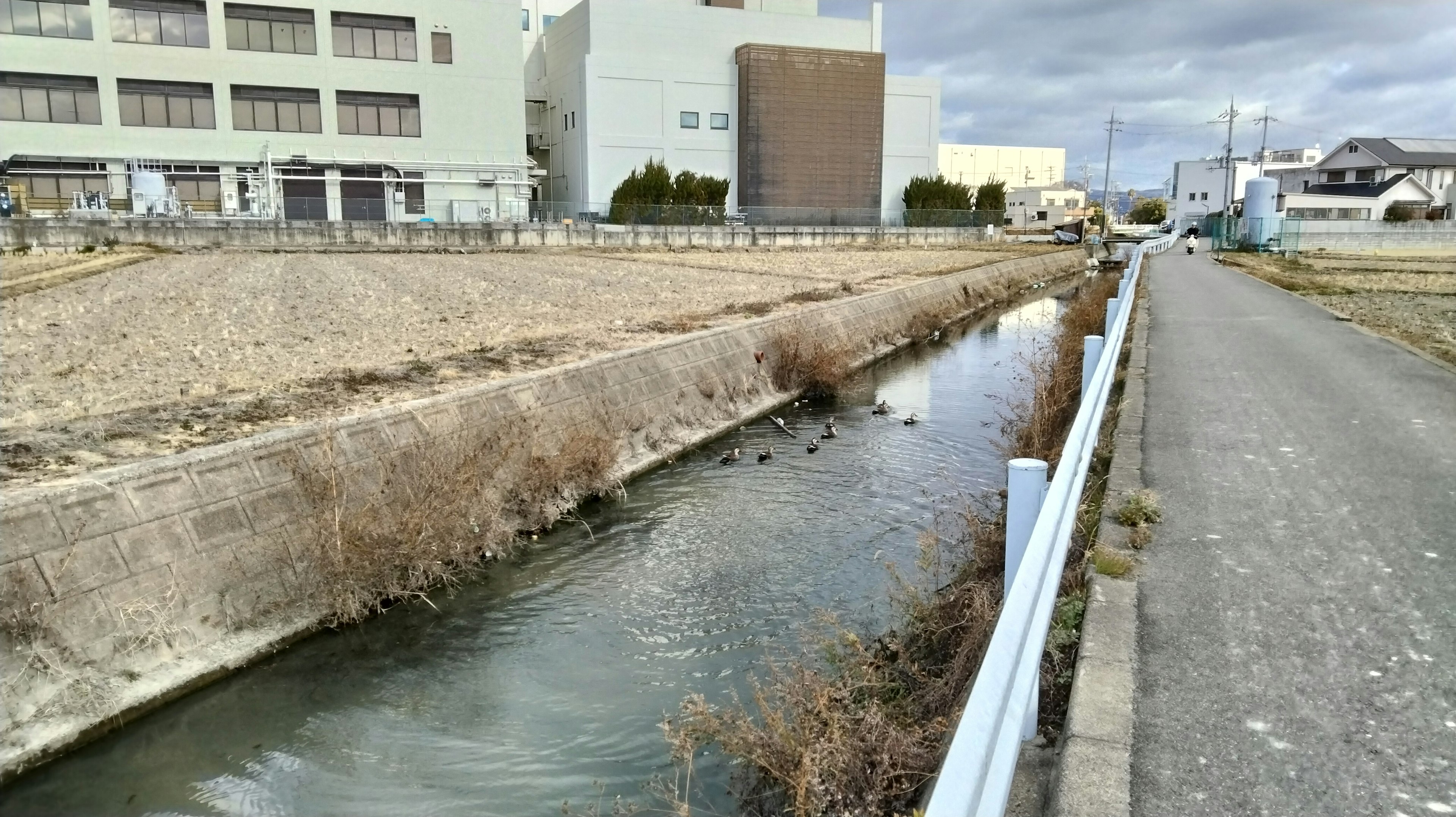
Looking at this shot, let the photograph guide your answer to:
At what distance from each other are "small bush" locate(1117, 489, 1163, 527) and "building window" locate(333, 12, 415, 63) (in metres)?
51.2

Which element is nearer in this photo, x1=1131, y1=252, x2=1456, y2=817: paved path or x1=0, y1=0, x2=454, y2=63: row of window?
x1=1131, y1=252, x2=1456, y2=817: paved path

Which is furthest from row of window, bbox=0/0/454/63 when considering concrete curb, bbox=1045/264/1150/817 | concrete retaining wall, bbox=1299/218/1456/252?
concrete retaining wall, bbox=1299/218/1456/252

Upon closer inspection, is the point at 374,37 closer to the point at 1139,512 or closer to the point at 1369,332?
the point at 1369,332

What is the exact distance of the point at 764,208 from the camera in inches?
2254

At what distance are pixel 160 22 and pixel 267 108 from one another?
563cm

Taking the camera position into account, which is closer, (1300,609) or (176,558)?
(1300,609)

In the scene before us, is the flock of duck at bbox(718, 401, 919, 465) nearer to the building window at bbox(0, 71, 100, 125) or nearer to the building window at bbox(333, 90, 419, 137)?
the building window at bbox(333, 90, 419, 137)

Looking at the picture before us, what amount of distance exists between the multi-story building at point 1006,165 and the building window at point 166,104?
8862 centimetres

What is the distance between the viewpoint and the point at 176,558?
24.0 ft

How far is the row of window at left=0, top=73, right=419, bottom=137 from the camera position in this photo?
43875mm

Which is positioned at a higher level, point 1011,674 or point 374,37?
point 374,37

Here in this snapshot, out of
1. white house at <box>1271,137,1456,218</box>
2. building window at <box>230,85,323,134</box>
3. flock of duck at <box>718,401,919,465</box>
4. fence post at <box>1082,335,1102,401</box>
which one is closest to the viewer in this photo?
fence post at <box>1082,335,1102,401</box>

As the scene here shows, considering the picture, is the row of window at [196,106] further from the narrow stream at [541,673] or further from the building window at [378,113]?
the narrow stream at [541,673]

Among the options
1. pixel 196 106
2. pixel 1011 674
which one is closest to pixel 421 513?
pixel 1011 674
